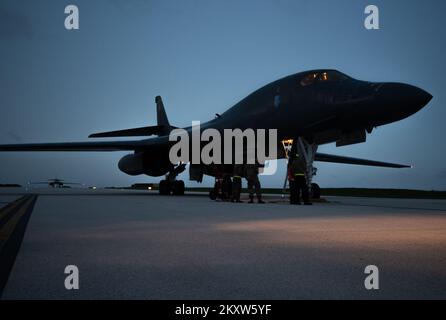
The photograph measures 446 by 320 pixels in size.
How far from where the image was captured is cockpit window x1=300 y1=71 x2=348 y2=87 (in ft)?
38.4

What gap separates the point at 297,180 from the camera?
11.8 m

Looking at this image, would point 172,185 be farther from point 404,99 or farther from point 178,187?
point 404,99

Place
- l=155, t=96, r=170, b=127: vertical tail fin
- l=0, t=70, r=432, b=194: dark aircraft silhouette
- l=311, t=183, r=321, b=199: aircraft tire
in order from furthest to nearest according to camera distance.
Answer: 1. l=155, t=96, r=170, b=127: vertical tail fin
2. l=311, t=183, r=321, b=199: aircraft tire
3. l=0, t=70, r=432, b=194: dark aircraft silhouette

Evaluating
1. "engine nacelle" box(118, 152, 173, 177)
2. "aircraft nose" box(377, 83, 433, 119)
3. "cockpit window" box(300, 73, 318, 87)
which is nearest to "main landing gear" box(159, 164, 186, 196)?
"engine nacelle" box(118, 152, 173, 177)

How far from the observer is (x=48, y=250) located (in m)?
4.00

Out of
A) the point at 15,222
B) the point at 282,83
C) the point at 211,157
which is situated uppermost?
the point at 282,83

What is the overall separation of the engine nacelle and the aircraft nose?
39.3 feet

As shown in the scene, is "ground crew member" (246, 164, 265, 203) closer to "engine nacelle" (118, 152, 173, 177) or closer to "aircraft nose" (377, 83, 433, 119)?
"aircraft nose" (377, 83, 433, 119)

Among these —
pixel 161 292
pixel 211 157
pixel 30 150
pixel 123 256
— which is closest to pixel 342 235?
pixel 123 256

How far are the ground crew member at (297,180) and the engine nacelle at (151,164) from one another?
9198 mm
